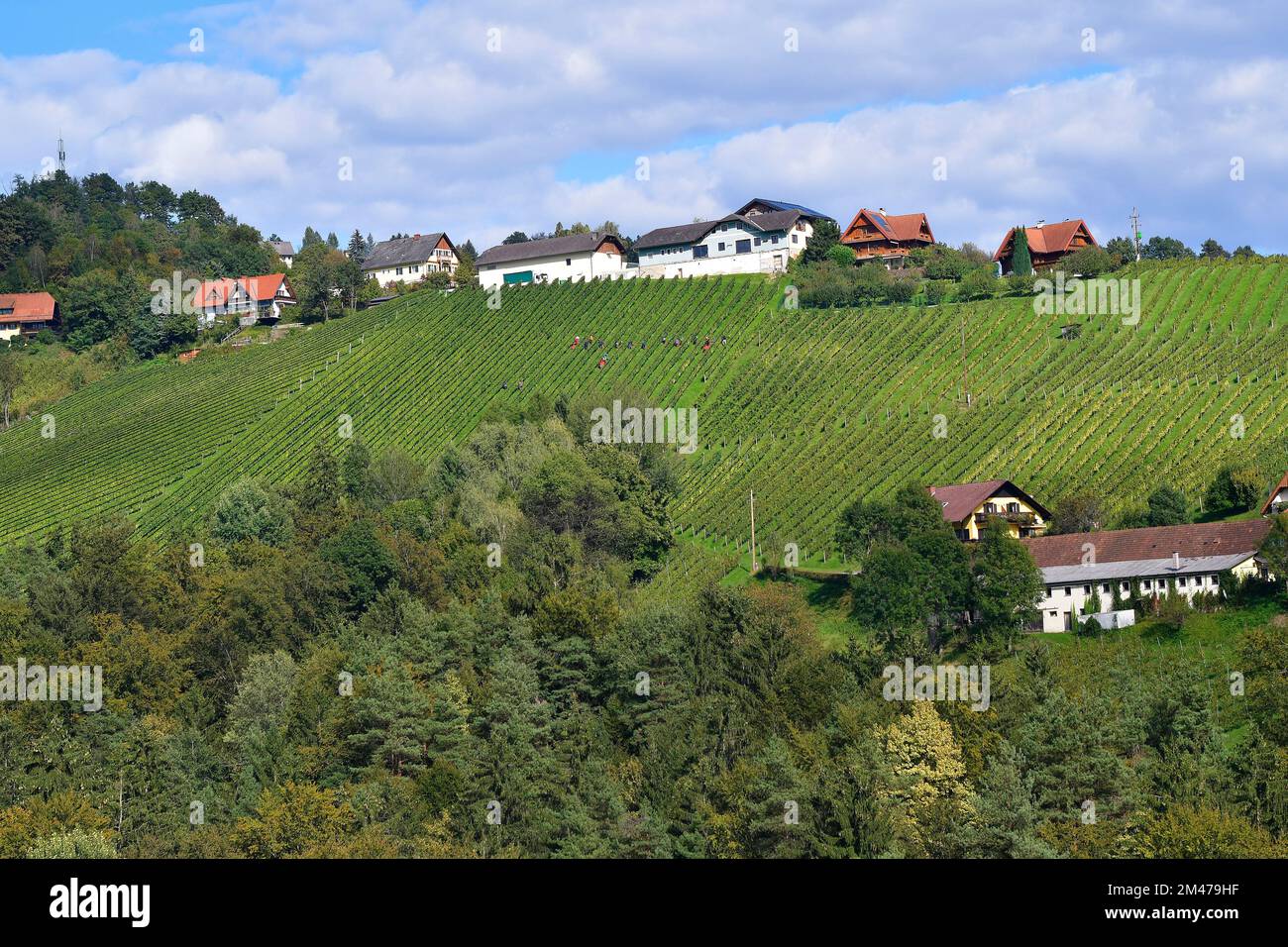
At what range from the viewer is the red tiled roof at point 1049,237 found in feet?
386

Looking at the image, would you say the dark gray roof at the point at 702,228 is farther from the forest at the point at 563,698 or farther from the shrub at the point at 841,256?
the forest at the point at 563,698

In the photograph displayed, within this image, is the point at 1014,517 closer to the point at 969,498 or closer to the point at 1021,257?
the point at 969,498

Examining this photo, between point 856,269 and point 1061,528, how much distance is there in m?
50.7

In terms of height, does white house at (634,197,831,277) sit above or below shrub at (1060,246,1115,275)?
above

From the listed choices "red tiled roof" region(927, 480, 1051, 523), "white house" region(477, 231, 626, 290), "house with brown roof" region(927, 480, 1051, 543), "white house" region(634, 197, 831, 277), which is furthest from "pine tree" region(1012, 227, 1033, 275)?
"house with brown roof" region(927, 480, 1051, 543)

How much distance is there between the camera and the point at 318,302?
14375cm

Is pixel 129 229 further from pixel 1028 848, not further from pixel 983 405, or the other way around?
pixel 1028 848

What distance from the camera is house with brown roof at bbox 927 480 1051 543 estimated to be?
235 feet

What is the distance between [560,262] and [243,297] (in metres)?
38.8

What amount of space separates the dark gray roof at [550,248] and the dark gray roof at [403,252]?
15639mm

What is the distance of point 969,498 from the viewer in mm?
72750

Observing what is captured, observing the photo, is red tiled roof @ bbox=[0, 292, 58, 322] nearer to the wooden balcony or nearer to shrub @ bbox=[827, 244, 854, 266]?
shrub @ bbox=[827, 244, 854, 266]

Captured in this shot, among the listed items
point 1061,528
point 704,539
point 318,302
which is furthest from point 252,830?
point 318,302

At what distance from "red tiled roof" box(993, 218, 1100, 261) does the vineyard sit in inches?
533
